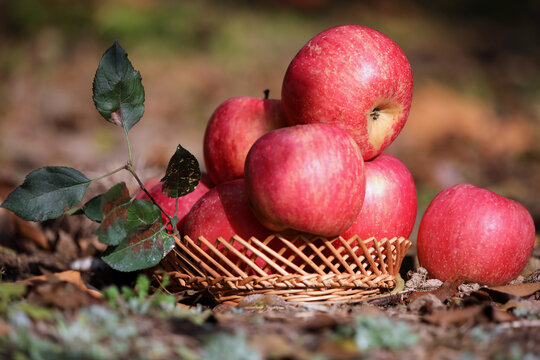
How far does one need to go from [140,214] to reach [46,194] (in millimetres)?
308

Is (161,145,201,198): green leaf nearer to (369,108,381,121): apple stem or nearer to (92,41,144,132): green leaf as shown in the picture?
(92,41,144,132): green leaf

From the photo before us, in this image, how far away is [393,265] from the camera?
5.74 ft

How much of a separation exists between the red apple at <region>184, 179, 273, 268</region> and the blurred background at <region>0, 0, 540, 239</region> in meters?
2.33

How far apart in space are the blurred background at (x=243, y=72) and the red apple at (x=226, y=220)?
233 cm

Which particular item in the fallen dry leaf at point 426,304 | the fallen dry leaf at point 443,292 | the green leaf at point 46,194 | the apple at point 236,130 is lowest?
the fallen dry leaf at point 443,292

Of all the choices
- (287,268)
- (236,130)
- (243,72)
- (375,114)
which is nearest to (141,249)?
(287,268)

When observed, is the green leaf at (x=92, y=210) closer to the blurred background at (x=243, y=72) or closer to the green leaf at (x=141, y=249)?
the green leaf at (x=141, y=249)

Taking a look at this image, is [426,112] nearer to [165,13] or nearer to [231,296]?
[165,13]

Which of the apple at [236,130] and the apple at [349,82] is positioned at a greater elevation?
the apple at [349,82]

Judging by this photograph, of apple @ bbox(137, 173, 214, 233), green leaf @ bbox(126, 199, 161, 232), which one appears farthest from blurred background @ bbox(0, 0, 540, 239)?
green leaf @ bbox(126, 199, 161, 232)

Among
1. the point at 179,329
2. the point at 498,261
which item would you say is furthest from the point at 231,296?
the point at 498,261

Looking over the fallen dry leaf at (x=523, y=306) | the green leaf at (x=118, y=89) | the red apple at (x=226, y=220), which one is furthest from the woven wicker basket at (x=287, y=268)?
the green leaf at (x=118, y=89)

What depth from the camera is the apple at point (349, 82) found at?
1.73m

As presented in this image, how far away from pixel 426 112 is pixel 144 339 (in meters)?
6.31
